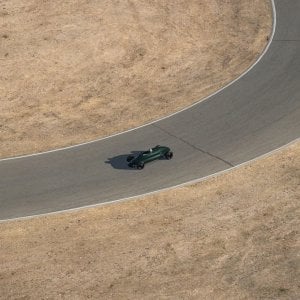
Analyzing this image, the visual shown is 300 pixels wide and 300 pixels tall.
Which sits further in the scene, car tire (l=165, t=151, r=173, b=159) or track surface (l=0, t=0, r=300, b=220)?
car tire (l=165, t=151, r=173, b=159)

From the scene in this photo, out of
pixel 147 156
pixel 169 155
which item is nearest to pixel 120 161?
pixel 147 156

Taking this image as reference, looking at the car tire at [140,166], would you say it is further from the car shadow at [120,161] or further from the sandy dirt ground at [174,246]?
the sandy dirt ground at [174,246]

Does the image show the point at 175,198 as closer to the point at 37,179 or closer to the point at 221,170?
the point at 221,170

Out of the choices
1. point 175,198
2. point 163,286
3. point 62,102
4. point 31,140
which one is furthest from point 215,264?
point 62,102

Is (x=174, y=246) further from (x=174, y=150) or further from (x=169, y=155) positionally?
(x=174, y=150)

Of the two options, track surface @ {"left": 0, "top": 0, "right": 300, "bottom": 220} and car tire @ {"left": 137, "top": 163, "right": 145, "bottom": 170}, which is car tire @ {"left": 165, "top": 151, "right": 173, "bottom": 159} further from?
car tire @ {"left": 137, "top": 163, "right": 145, "bottom": 170}

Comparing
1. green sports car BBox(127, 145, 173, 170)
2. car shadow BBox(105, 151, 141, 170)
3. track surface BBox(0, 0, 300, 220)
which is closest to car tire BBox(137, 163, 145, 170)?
green sports car BBox(127, 145, 173, 170)
